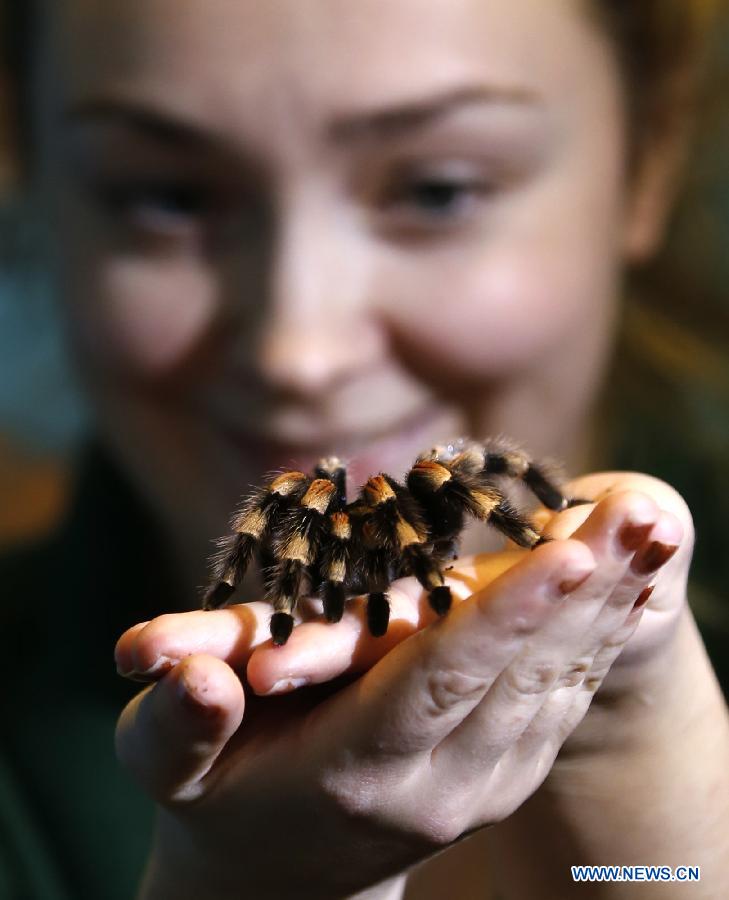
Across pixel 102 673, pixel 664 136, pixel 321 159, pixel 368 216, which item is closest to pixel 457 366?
pixel 368 216

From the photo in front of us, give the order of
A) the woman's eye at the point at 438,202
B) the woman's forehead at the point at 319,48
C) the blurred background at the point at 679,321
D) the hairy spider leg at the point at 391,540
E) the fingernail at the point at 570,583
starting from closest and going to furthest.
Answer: the fingernail at the point at 570,583
the hairy spider leg at the point at 391,540
the woman's forehead at the point at 319,48
the woman's eye at the point at 438,202
the blurred background at the point at 679,321

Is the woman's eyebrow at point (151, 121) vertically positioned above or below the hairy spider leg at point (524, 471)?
above

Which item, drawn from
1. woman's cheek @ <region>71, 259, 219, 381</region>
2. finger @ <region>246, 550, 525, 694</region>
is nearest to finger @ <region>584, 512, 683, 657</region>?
finger @ <region>246, 550, 525, 694</region>

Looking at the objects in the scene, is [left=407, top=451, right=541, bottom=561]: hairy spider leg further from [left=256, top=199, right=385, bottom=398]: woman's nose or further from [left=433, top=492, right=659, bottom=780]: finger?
[left=256, top=199, right=385, bottom=398]: woman's nose

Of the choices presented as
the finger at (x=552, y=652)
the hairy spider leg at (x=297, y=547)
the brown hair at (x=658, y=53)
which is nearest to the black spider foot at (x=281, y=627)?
the hairy spider leg at (x=297, y=547)

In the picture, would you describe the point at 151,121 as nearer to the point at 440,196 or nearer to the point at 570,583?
the point at 440,196

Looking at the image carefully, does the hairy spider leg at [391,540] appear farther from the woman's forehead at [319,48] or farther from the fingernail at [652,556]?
the woman's forehead at [319,48]

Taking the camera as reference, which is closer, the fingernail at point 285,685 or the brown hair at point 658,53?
the fingernail at point 285,685
